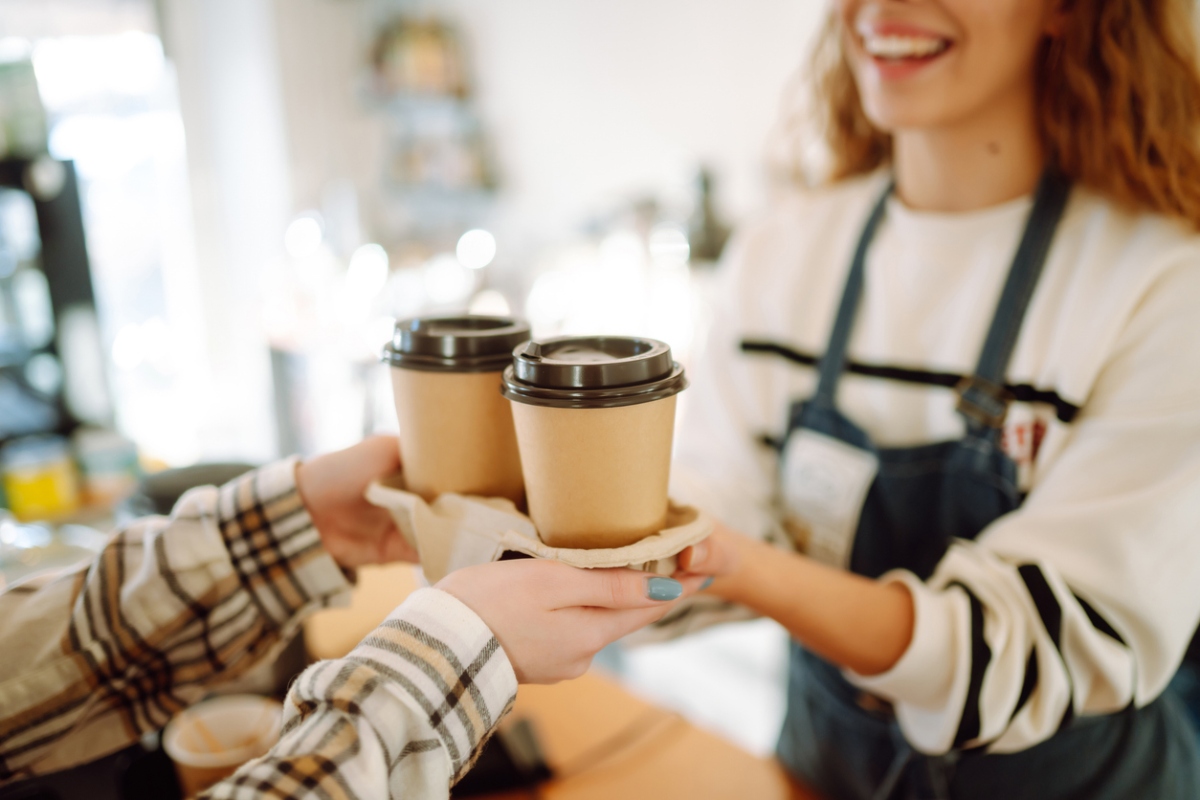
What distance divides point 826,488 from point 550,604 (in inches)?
23.2

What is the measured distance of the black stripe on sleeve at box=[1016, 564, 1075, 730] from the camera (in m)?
0.76

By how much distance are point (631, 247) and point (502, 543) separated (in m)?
1.74

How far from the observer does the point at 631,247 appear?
2236 mm

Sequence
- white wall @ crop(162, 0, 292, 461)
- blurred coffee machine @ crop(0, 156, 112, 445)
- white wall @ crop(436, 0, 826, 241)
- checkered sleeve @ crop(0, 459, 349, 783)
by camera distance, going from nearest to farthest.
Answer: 1. checkered sleeve @ crop(0, 459, 349, 783)
2. white wall @ crop(436, 0, 826, 241)
3. blurred coffee machine @ crop(0, 156, 112, 445)
4. white wall @ crop(162, 0, 292, 461)

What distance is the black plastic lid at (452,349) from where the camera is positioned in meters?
0.63

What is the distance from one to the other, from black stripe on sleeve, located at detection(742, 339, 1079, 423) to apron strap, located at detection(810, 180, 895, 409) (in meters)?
0.02

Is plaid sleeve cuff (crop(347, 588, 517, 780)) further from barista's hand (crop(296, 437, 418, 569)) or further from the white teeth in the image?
the white teeth

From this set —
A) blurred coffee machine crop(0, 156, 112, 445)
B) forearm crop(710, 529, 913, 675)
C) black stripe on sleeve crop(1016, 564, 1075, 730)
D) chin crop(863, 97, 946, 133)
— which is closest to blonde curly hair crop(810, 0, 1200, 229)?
chin crop(863, 97, 946, 133)

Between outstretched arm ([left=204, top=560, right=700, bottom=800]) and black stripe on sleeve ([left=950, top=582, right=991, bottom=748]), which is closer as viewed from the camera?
outstretched arm ([left=204, top=560, right=700, bottom=800])

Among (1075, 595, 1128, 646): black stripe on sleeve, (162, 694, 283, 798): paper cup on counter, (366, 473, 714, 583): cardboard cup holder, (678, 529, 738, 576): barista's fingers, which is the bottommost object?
(162, 694, 283, 798): paper cup on counter

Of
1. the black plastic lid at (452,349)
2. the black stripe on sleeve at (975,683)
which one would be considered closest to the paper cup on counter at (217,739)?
the black plastic lid at (452,349)

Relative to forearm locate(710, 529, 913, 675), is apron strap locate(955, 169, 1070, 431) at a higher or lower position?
higher

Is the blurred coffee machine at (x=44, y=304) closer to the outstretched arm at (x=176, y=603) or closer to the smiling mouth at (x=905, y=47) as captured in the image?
the outstretched arm at (x=176, y=603)

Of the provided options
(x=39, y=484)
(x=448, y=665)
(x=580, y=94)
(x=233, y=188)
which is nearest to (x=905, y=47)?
(x=448, y=665)
